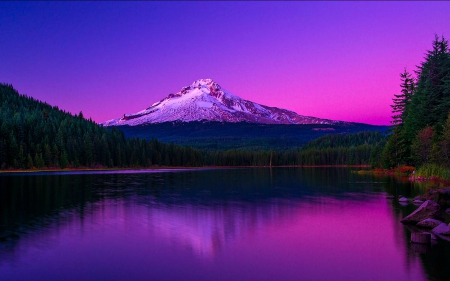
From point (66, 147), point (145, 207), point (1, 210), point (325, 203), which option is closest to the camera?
point (1, 210)

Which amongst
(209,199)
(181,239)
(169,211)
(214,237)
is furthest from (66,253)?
(209,199)

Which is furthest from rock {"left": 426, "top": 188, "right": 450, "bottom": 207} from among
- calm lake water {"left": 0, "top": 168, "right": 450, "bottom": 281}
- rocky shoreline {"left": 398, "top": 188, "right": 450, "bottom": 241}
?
rocky shoreline {"left": 398, "top": 188, "right": 450, "bottom": 241}

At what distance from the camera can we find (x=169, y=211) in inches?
1271

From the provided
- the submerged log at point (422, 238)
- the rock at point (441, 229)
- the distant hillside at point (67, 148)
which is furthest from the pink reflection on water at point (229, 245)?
the distant hillside at point (67, 148)

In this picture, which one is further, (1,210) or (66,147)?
(66,147)

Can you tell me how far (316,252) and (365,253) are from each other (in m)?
2.35

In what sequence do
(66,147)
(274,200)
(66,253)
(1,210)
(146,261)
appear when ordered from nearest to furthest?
(146,261) → (66,253) → (1,210) → (274,200) → (66,147)

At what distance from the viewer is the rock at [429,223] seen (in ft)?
75.9

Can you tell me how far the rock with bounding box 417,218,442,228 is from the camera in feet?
75.9

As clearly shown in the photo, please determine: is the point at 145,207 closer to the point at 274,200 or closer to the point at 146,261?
the point at 274,200

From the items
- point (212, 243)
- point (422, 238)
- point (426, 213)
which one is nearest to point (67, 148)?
point (212, 243)

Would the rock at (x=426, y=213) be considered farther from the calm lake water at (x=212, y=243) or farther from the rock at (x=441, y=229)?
the rock at (x=441, y=229)

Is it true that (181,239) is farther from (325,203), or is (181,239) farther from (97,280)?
(325,203)

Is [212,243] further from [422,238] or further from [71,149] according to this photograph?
[71,149]
